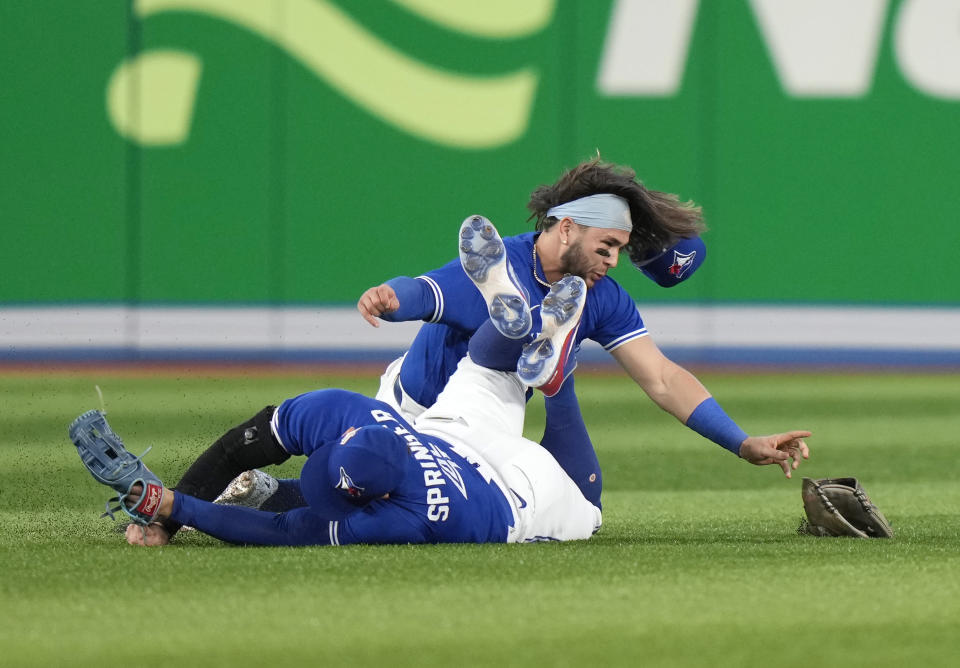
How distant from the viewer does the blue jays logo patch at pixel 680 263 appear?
5156 millimetres

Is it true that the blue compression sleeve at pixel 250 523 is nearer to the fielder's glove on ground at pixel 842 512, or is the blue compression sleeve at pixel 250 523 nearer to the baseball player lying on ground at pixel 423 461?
the baseball player lying on ground at pixel 423 461

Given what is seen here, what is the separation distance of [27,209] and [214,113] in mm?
1814

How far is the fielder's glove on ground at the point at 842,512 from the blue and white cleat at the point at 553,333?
1.00 meters

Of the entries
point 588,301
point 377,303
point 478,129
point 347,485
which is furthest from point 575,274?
point 478,129

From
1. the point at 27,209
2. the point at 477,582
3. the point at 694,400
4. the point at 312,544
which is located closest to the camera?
the point at 477,582

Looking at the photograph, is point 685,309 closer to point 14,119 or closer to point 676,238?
point 14,119

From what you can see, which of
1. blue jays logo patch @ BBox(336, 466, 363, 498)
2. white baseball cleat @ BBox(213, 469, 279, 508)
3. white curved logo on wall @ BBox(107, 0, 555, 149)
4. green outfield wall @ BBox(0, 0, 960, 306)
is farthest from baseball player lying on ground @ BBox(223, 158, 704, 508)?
white curved logo on wall @ BBox(107, 0, 555, 149)

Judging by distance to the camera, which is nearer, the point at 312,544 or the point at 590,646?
the point at 590,646

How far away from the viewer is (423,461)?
4.15 m

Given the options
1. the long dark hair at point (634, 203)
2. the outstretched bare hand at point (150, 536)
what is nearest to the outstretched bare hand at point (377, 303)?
the long dark hair at point (634, 203)

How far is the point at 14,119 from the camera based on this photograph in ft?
43.0

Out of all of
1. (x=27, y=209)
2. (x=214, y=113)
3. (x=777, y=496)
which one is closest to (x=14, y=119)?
(x=27, y=209)

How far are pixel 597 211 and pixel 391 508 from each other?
1221mm

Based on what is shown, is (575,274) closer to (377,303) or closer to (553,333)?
(553,333)
